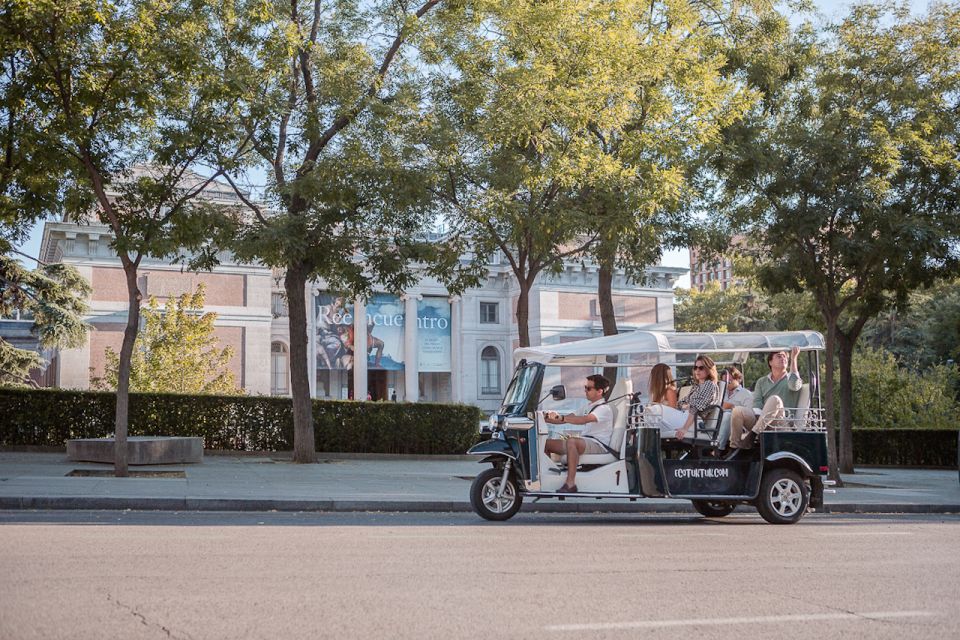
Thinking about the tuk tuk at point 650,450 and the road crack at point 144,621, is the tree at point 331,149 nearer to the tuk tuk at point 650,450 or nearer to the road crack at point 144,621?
the tuk tuk at point 650,450

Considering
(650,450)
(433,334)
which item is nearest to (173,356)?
A: (650,450)

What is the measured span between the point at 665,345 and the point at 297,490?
595 cm

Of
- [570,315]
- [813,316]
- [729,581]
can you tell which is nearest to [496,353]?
[570,315]

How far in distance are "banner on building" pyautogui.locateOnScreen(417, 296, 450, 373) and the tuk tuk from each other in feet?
181

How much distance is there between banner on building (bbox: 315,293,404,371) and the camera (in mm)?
60781

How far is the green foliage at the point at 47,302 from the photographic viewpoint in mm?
27094

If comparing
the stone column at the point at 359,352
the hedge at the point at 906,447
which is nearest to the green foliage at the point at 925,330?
the hedge at the point at 906,447

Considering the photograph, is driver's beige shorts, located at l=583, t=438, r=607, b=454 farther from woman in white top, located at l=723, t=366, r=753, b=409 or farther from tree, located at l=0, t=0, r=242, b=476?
tree, located at l=0, t=0, r=242, b=476

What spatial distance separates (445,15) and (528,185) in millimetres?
4805

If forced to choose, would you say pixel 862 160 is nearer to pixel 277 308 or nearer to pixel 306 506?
pixel 306 506

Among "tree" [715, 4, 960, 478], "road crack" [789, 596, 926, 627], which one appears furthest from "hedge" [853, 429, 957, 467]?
"road crack" [789, 596, 926, 627]

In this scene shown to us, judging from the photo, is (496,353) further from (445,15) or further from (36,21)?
(36,21)

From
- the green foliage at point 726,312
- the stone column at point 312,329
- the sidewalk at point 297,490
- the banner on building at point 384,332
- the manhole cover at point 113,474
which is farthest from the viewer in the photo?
the banner on building at point 384,332

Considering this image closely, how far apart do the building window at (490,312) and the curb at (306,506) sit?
58158mm
